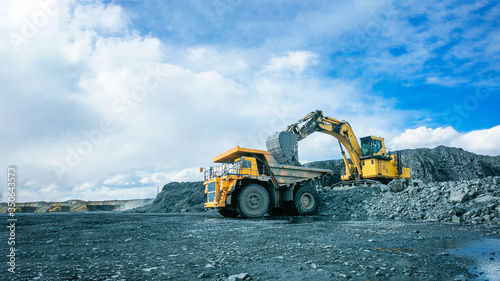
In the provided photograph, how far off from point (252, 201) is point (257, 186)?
1.96 ft

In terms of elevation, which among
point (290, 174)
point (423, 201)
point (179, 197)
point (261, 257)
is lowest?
point (179, 197)

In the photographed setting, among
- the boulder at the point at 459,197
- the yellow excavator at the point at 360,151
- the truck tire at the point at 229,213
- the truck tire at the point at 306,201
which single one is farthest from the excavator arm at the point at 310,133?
the boulder at the point at 459,197

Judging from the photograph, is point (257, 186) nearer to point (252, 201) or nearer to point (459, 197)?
point (252, 201)

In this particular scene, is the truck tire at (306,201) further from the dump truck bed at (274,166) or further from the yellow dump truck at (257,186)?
the dump truck bed at (274,166)

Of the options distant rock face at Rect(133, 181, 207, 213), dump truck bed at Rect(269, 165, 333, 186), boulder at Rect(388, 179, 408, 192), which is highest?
dump truck bed at Rect(269, 165, 333, 186)

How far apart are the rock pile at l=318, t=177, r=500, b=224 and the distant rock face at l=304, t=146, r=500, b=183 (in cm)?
1683

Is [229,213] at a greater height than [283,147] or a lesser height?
lesser

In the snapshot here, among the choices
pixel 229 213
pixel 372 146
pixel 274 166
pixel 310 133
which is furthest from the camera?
pixel 372 146

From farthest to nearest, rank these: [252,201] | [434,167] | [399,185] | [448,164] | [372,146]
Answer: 1. [448,164]
2. [434,167]
3. [372,146]
4. [399,185]
5. [252,201]

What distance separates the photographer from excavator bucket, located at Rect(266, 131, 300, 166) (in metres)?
12.4

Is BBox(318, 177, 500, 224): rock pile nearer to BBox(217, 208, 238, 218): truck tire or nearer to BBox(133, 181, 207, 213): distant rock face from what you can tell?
BBox(217, 208, 238, 218): truck tire

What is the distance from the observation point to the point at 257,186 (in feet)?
37.0

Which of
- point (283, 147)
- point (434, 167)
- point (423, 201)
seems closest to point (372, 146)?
point (423, 201)

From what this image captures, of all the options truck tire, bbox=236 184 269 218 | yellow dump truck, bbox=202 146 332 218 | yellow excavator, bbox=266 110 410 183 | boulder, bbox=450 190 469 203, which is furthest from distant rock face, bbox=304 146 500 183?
truck tire, bbox=236 184 269 218
